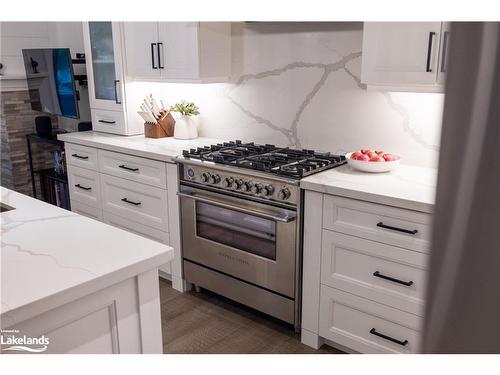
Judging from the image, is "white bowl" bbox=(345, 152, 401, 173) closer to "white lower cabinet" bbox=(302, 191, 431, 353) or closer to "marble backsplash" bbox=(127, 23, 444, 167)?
"marble backsplash" bbox=(127, 23, 444, 167)

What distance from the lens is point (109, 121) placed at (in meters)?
3.81

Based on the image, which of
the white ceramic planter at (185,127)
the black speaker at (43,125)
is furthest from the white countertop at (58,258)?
the black speaker at (43,125)

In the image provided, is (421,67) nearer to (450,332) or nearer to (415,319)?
(415,319)

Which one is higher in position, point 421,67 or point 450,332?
point 421,67

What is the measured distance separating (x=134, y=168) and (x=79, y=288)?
2.11 metres

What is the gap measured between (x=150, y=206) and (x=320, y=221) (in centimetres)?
137

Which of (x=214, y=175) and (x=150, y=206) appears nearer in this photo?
(x=214, y=175)

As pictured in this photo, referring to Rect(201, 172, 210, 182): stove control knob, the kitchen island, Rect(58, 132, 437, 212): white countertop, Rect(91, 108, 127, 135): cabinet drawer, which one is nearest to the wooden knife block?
Rect(91, 108, 127, 135): cabinet drawer

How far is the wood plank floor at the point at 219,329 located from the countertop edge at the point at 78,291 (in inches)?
47.0

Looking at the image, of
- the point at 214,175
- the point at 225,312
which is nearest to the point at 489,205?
the point at 214,175

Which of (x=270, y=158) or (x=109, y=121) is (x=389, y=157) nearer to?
(x=270, y=158)

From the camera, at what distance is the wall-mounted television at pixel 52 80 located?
3.81 m

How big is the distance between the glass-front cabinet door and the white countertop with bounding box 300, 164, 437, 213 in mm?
1945

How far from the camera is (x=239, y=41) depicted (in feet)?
10.8
